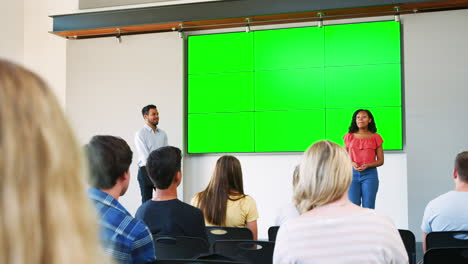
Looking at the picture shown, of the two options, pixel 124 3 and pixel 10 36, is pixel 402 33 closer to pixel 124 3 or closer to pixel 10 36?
pixel 124 3

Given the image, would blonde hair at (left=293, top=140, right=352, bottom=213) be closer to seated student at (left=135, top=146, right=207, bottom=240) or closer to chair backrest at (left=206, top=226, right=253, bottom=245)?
seated student at (left=135, top=146, right=207, bottom=240)

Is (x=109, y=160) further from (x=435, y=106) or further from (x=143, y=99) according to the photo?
(x=143, y=99)

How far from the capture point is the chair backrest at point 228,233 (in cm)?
335

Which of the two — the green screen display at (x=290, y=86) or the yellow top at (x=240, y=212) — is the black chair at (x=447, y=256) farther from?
the green screen display at (x=290, y=86)

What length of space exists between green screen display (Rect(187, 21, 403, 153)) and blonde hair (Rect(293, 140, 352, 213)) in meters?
5.15

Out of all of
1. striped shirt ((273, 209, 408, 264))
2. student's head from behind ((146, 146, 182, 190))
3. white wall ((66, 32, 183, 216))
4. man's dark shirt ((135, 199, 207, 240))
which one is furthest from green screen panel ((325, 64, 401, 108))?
striped shirt ((273, 209, 408, 264))

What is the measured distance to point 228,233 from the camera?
3.44m

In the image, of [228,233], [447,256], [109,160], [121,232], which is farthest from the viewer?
[228,233]

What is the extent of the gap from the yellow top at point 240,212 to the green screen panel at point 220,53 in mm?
4174

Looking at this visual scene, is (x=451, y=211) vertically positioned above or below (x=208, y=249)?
above

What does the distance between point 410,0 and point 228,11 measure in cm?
229

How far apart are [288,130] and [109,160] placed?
17.9ft

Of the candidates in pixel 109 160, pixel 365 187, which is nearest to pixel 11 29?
pixel 365 187

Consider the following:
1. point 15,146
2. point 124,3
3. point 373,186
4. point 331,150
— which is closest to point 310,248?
point 331,150
